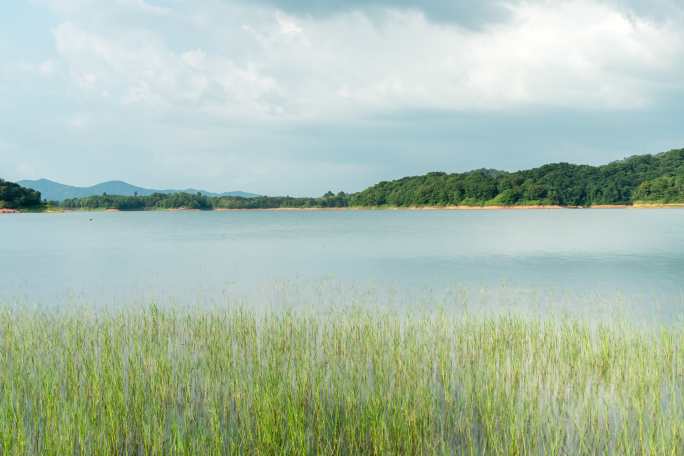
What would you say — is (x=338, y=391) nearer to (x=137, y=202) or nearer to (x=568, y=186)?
(x=568, y=186)

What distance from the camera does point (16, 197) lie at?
125500 millimetres

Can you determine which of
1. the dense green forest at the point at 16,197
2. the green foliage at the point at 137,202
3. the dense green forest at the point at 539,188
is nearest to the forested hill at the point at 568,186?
the dense green forest at the point at 539,188

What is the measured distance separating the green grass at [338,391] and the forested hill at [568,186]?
127457mm

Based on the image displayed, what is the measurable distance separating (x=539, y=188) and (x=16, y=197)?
145 metres

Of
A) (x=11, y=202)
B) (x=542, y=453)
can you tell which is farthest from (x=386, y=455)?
(x=11, y=202)

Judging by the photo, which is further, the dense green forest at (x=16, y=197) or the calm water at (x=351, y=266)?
the dense green forest at (x=16, y=197)

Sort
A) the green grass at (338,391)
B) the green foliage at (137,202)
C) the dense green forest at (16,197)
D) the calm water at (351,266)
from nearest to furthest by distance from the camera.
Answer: the green grass at (338,391)
the calm water at (351,266)
the dense green forest at (16,197)
the green foliage at (137,202)

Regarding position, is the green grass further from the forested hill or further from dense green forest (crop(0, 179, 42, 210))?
dense green forest (crop(0, 179, 42, 210))

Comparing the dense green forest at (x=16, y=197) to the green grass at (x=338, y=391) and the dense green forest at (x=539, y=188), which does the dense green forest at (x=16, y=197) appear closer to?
the dense green forest at (x=539, y=188)

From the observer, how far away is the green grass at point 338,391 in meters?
5.40

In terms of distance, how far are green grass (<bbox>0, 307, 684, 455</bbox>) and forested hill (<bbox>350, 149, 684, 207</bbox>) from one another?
127457 mm

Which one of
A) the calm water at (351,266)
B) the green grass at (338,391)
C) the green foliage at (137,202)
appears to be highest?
the green foliage at (137,202)

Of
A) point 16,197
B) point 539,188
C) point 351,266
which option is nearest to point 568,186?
point 539,188

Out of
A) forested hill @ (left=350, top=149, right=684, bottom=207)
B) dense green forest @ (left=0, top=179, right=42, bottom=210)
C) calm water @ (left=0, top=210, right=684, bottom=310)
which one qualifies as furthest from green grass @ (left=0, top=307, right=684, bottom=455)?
dense green forest @ (left=0, top=179, right=42, bottom=210)
